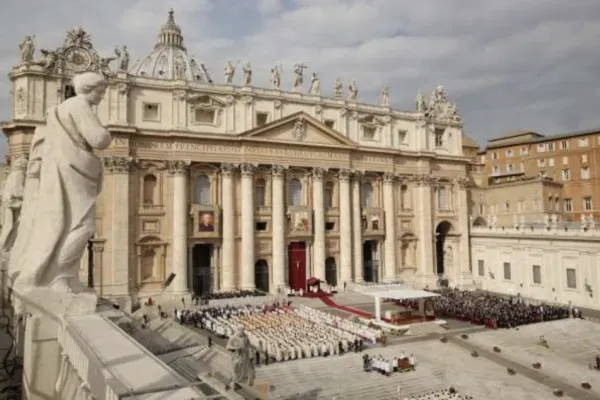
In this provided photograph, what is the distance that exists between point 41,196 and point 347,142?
119ft

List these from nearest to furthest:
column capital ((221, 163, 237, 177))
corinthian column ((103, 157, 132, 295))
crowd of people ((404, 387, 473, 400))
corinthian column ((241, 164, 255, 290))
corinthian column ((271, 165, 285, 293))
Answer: crowd of people ((404, 387, 473, 400))
corinthian column ((103, 157, 132, 295))
corinthian column ((241, 164, 255, 290))
column capital ((221, 163, 237, 177))
corinthian column ((271, 165, 285, 293))

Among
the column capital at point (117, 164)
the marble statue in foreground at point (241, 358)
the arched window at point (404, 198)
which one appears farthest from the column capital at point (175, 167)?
the marble statue in foreground at point (241, 358)

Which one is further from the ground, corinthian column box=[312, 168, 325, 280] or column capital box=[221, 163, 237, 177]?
column capital box=[221, 163, 237, 177]

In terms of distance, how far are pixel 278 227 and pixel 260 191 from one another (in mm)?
3518

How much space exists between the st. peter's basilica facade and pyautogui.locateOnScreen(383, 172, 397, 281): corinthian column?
103 mm

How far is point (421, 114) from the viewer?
158ft

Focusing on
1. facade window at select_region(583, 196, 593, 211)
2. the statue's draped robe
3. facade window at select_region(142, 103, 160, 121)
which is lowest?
the statue's draped robe

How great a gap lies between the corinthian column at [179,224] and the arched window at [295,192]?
30.4ft

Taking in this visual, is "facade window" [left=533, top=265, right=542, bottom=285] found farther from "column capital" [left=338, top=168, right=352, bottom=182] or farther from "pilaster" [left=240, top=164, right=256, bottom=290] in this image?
"pilaster" [left=240, top=164, right=256, bottom=290]

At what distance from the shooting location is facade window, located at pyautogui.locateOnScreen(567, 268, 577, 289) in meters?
37.2

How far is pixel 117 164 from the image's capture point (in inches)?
1345

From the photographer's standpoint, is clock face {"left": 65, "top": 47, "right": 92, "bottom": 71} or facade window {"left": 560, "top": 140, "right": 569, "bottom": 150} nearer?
clock face {"left": 65, "top": 47, "right": 92, "bottom": 71}

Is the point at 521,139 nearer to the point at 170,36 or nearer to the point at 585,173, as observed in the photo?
the point at 585,173

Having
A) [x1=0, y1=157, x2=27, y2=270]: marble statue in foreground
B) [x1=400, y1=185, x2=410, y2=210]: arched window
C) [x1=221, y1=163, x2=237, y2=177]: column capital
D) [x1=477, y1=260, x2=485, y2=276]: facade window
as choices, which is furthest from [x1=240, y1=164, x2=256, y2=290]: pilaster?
[x1=0, y1=157, x2=27, y2=270]: marble statue in foreground
